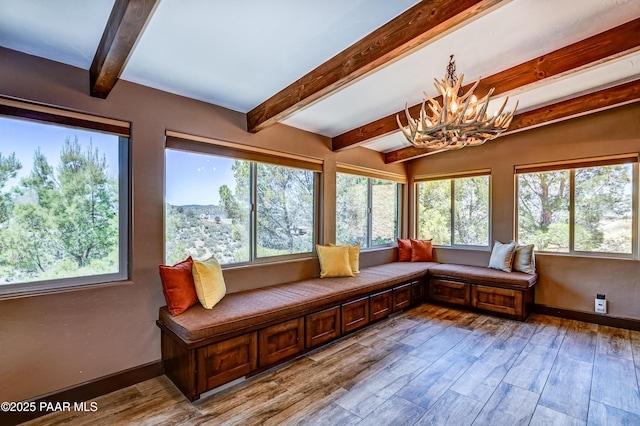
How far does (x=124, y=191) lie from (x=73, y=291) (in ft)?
2.81

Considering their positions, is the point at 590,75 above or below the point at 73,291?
above

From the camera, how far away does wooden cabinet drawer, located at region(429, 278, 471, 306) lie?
14.2ft

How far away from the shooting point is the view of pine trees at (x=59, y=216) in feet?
6.82

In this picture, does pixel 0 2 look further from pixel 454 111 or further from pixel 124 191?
pixel 454 111

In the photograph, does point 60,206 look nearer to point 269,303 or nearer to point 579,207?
point 269,303

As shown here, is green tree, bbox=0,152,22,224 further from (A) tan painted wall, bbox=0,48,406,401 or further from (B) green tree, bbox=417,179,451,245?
(B) green tree, bbox=417,179,451,245

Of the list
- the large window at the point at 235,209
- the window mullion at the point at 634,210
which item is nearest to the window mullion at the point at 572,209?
the window mullion at the point at 634,210

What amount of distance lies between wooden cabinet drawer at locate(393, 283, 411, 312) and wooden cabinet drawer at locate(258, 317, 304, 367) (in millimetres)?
1724

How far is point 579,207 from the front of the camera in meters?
4.03

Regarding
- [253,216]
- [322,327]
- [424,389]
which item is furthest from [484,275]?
[253,216]

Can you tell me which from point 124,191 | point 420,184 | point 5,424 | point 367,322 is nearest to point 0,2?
point 124,191

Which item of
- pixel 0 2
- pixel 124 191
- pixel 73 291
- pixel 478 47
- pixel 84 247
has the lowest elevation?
pixel 73 291

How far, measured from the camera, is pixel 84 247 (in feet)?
7.73

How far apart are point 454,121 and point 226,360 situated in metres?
2.58
